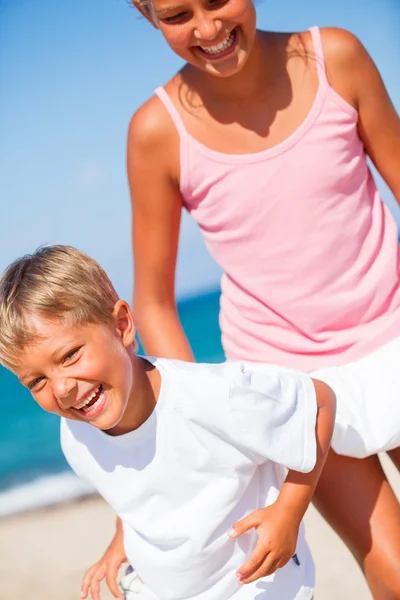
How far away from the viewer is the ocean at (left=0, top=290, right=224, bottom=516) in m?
4.52

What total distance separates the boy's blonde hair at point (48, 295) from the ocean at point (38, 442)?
2762 mm

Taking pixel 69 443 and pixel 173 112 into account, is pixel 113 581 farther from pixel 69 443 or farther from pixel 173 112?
pixel 173 112

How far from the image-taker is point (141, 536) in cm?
175

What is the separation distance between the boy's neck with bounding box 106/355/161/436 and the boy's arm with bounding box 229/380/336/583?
0.88ft

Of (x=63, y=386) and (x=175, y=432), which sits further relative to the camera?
(x=175, y=432)

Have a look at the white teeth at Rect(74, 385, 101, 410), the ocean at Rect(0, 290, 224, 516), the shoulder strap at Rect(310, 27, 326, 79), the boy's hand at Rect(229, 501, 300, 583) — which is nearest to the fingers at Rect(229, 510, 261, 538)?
the boy's hand at Rect(229, 501, 300, 583)

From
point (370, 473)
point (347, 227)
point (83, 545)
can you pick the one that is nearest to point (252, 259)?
point (347, 227)

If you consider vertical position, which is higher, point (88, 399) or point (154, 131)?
point (154, 131)

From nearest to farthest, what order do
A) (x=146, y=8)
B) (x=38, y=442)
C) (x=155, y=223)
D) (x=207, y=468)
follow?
(x=207, y=468) < (x=146, y=8) < (x=155, y=223) < (x=38, y=442)

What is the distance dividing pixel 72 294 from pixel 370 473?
0.67 m

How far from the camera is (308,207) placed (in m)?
1.79

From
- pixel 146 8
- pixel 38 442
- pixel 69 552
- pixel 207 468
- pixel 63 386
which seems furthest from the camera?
pixel 38 442

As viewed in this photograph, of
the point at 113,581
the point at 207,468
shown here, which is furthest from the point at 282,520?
the point at 113,581

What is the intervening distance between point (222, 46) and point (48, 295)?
1.81ft
